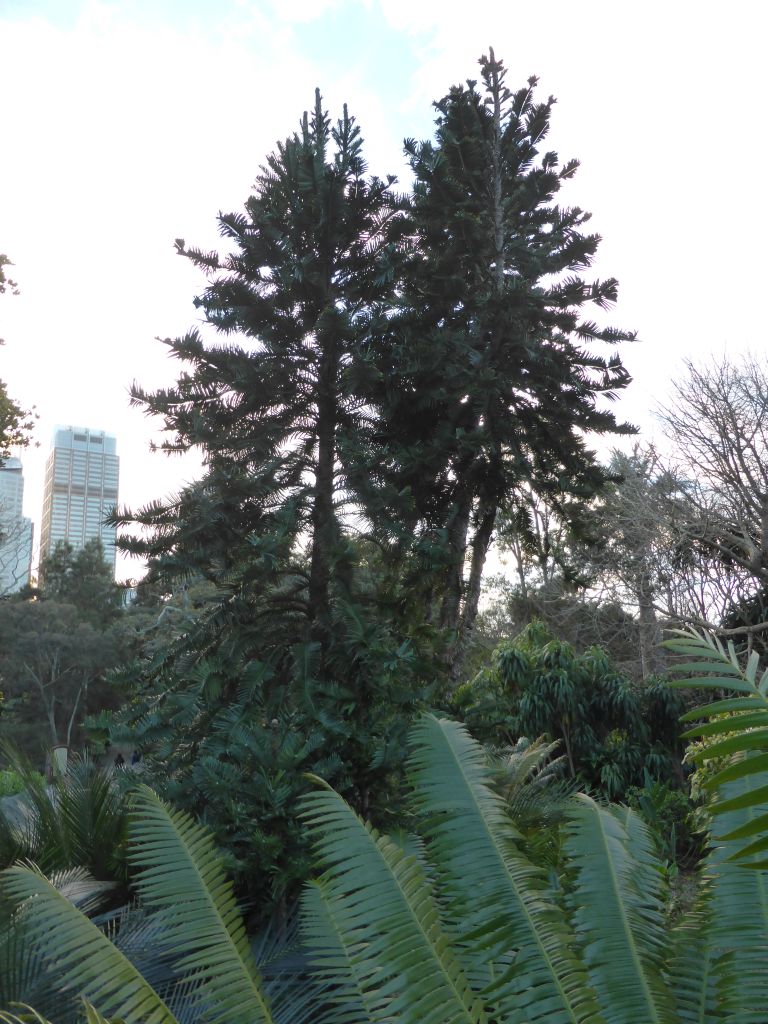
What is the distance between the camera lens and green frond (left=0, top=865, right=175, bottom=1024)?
172 centimetres

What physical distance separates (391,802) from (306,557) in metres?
2.78

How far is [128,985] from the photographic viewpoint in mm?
1759

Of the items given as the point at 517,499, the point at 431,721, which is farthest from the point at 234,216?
the point at 431,721

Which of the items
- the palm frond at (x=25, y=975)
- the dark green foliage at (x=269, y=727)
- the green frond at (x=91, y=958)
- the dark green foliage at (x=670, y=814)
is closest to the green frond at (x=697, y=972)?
the green frond at (x=91, y=958)

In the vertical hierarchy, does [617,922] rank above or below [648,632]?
below

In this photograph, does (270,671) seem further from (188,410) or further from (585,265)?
(585,265)

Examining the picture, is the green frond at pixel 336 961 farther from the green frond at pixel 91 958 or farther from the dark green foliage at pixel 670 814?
the dark green foliage at pixel 670 814

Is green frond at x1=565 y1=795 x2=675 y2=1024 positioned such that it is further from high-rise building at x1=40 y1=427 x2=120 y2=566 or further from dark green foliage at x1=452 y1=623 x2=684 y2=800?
high-rise building at x1=40 y1=427 x2=120 y2=566

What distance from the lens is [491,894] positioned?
5.90ft

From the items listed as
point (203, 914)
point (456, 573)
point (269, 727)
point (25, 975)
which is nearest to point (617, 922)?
point (203, 914)

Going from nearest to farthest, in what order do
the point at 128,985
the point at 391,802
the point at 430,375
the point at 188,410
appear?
the point at 128,985 < the point at 391,802 < the point at 188,410 < the point at 430,375

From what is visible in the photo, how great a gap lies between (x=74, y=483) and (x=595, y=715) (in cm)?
5559

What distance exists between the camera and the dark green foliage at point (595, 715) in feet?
37.4

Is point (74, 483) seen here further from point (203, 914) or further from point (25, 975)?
point (203, 914)
